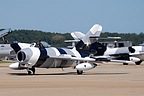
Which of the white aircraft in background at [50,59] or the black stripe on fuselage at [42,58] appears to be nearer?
the white aircraft in background at [50,59]

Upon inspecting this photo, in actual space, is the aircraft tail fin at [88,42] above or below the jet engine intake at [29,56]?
above

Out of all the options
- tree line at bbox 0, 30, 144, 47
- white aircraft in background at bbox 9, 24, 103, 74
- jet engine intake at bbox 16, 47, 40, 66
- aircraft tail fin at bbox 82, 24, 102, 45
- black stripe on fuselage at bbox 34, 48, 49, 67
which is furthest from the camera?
tree line at bbox 0, 30, 144, 47

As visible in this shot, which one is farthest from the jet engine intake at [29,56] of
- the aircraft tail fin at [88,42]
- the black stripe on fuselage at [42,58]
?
the aircraft tail fin at [88,42]

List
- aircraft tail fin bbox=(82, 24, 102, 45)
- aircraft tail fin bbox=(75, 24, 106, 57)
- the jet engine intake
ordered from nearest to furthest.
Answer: the jet engine intake, aircraft tail fin bbox=(75, 24, 106, 57), aircraft tail fin bbox=(82, 24, 102, 45)

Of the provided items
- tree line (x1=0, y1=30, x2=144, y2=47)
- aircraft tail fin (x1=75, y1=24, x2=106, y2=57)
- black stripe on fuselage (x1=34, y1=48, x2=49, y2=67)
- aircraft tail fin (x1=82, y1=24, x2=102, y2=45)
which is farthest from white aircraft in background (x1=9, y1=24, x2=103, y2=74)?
tree line (x1=0, y1=30, x2=144, y2=47)

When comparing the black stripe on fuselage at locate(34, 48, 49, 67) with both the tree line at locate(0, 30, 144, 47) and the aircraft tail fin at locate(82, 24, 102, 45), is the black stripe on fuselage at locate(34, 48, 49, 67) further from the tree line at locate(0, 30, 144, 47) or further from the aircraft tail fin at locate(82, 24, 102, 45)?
the tree line at locate(0, 30, 144, 47)

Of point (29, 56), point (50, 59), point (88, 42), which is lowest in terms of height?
point (50, 59)

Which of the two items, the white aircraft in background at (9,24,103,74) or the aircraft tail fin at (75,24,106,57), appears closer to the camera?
the white aircraft in background at (9,24,103,74)

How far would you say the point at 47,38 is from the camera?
172 metres

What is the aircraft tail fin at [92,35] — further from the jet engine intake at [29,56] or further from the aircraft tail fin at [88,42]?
the jet engine intake at [29,56]

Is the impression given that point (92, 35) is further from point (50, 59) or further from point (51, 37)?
point (51, 37)

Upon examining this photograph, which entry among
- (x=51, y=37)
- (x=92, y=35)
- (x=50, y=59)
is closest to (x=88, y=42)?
(x=92, y=35)
